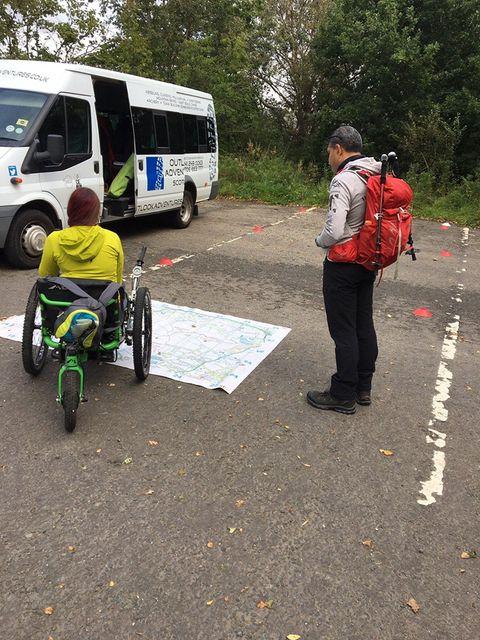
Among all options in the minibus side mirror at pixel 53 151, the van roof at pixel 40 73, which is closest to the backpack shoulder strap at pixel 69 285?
the minibus side mirror at pixel 53 151

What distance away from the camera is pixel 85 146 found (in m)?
7.36

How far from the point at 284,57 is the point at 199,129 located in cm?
1306

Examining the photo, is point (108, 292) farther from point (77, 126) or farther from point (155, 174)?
point (155, 174)

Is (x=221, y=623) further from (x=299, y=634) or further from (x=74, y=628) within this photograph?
(x=74, y=628)

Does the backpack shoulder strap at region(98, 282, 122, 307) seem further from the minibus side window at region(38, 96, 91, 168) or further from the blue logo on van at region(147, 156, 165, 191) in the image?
the blue logo on van at region(147, 156, 165, 191)

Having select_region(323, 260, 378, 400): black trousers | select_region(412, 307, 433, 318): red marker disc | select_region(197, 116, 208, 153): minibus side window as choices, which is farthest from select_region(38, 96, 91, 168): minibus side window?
select_region(412, 307, 433, 318): red marker disc

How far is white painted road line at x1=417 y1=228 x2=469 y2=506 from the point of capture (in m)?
2.92

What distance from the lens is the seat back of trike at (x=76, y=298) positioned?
3242 millimetres

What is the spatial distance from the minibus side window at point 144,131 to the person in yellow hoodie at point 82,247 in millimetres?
5357

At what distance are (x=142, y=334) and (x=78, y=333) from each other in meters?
0.78

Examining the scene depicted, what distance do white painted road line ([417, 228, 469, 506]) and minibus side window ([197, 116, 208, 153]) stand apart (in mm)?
6597

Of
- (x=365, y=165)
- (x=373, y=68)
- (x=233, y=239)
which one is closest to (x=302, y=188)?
(x=373, y=68)

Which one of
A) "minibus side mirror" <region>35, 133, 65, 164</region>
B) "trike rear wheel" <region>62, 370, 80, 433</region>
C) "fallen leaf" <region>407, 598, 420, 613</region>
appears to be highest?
"minibus side mirror" <region>35, 133, 65, 164</region>

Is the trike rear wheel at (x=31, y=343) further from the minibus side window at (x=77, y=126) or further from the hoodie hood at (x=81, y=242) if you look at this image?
the minibus side window at (x=77, y=126)
